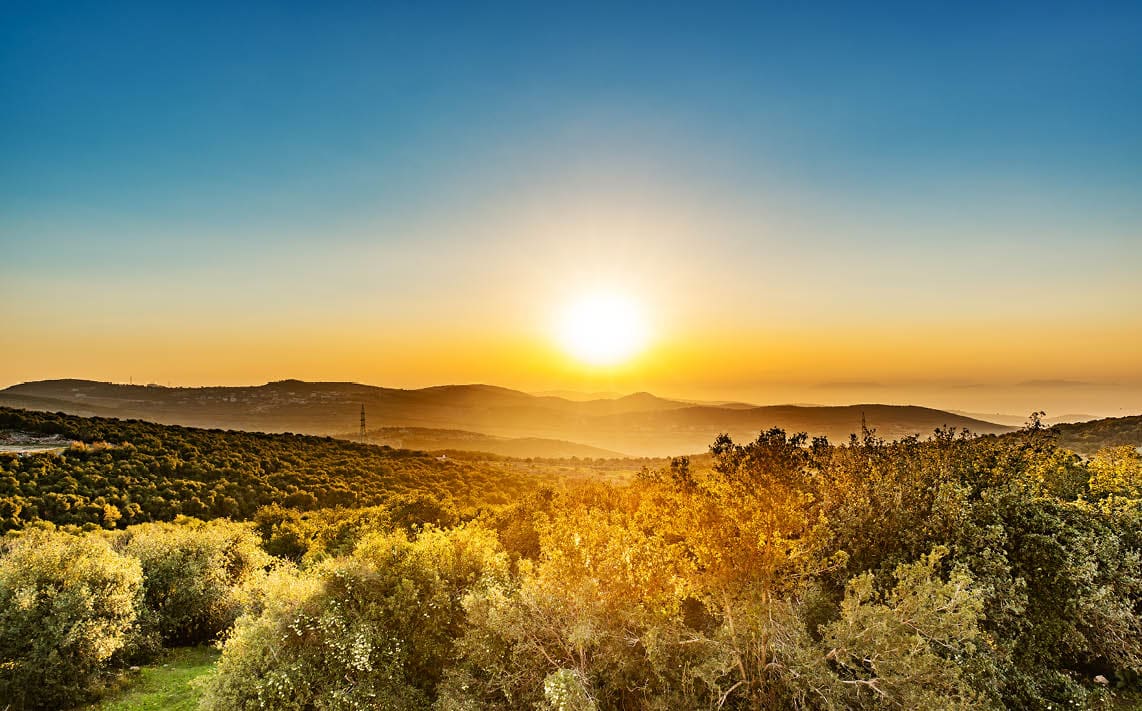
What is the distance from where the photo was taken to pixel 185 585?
30.5m

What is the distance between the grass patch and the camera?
71.1ft

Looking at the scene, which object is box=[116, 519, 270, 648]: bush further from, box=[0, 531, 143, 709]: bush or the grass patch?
box=[0, 531, 143, 709]: bush

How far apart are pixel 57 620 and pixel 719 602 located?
1040 inches

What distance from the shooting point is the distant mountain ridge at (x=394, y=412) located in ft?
471

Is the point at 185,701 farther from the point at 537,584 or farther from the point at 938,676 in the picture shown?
the point at 938,676

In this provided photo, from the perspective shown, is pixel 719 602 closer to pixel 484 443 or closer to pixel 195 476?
pixel 195 476

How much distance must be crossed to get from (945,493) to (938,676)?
24.7ft

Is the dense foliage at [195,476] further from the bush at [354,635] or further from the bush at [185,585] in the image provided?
the bush at [354,635]

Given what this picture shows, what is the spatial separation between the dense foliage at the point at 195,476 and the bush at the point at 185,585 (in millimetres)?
15806

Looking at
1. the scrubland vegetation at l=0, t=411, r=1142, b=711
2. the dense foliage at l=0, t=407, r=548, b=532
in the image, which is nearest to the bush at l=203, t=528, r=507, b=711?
the scrubland vegetation at l=0, t=411, r=1142, b=711

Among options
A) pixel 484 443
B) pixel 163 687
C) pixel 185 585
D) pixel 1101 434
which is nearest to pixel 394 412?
pixel 484 443

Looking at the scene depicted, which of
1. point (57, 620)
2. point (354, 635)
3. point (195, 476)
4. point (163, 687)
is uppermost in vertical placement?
point (354, 635)

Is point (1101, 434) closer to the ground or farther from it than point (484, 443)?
farther from it

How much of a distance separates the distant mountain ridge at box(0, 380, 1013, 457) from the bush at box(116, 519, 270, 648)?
368 ft
